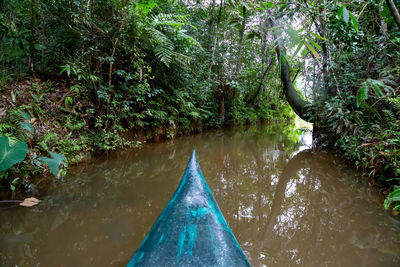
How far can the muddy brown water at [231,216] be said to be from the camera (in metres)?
1.37

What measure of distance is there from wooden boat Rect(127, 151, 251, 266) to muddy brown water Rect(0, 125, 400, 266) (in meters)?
0.48

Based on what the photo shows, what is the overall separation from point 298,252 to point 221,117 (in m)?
6.39

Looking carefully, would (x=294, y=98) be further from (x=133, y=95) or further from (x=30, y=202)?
(x=30, y=202)

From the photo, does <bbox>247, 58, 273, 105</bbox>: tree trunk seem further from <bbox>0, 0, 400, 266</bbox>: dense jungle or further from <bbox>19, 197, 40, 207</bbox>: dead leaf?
<bbox>19, 197, 40, 207</bbox>: dead leaf

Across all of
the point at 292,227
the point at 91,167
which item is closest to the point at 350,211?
the point at 292,227

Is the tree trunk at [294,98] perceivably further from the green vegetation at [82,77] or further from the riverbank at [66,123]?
the riverbank at [66,123]

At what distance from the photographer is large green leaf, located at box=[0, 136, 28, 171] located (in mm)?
1355

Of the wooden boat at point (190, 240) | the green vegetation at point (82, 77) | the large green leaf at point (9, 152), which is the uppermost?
the green vegetation at point (82, 77)

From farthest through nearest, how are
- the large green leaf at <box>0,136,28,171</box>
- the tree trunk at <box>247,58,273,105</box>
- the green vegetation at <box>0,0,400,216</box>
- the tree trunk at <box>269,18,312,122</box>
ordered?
the tree trunk at <box>247,58,273,105</box> → the tree trunk at <box>269,18,312,122</box> → the green vegetation at <box>0,0,400,216</box> → the large green leaf at <box>0,136,28,171</box>

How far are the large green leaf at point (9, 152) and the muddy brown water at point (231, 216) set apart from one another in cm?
55

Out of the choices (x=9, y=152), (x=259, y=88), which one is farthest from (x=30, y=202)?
(x=259, y=88)

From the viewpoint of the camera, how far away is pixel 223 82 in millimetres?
7160

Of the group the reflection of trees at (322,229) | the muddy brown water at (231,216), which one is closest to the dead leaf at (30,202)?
the muddy brown water at (231,216)

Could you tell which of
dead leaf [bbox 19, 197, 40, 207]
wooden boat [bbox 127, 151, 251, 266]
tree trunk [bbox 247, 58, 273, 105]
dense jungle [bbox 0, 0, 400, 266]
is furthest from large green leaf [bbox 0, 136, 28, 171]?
tree trunk [bbox 247, 58, 273, 105]
